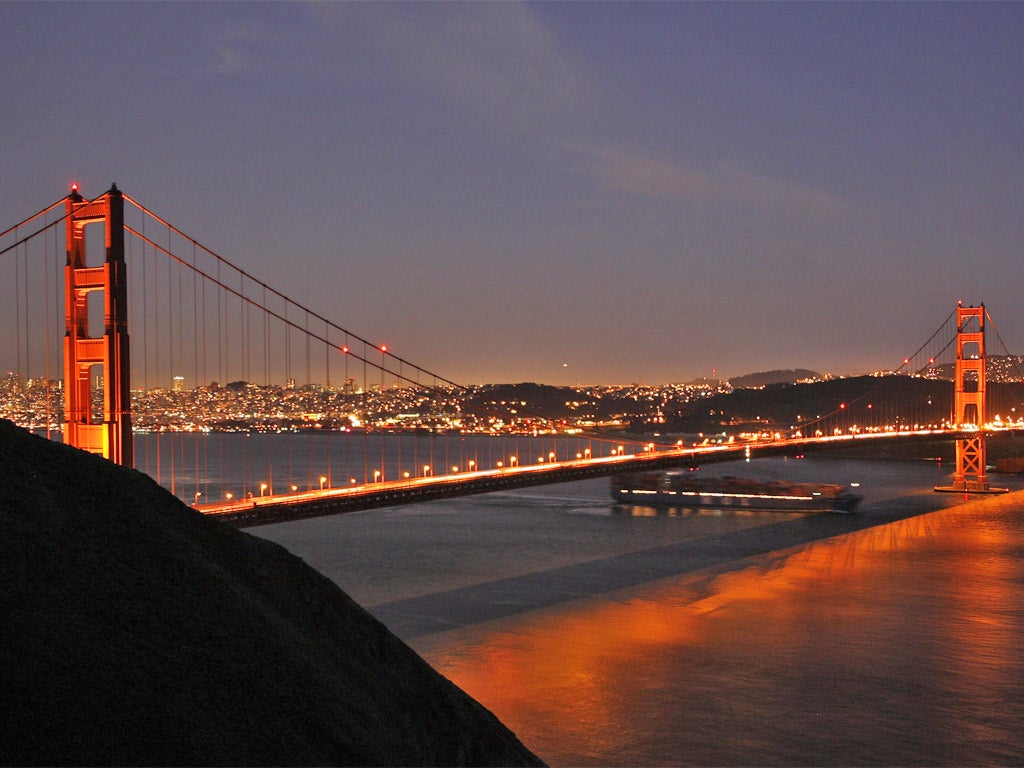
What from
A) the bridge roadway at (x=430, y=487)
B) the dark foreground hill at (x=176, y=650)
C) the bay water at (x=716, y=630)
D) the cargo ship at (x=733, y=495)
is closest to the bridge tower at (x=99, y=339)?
the bridge roadway at (x=430, y=487)

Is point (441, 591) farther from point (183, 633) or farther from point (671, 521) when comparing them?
point (671, 521)

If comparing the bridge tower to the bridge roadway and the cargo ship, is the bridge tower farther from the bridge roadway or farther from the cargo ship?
the cargo ship

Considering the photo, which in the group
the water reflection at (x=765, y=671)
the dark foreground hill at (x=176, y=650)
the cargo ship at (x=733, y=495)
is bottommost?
the water reflection at (x=765, y=671)

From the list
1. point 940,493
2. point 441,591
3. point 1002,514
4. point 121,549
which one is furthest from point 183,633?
point 940,493

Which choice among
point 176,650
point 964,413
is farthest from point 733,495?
point 176,650

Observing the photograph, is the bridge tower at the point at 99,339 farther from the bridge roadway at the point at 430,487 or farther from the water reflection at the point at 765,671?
the water reflection at the point at 765,671
